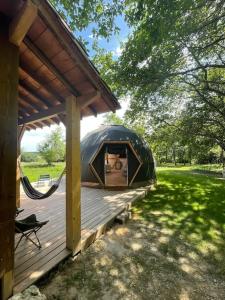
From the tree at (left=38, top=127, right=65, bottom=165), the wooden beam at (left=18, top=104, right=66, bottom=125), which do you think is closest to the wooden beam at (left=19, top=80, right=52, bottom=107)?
the wooden beam at (left=18, top=104, right=66, bottom=125)

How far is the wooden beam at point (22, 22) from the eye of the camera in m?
1.85

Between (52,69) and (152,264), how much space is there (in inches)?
140

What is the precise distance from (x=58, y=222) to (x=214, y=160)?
32.2m

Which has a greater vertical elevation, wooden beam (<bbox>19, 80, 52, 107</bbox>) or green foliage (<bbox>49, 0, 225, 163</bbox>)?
green foliage (<bbox>49, 0, 225, 163</bbox>)

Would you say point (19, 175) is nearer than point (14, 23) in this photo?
No

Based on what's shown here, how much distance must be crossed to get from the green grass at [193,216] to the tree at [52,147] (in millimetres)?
21611

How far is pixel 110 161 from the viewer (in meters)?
17.8

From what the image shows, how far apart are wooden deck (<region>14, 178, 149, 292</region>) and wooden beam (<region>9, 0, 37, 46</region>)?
9.98 feet

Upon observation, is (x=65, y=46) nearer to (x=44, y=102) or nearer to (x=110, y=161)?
(x=44, y=102)

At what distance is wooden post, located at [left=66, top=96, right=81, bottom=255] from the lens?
10.5 ft

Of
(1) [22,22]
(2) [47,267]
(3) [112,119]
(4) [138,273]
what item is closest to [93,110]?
(1) [22,22]

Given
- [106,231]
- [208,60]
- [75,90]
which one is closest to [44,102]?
[75,90]

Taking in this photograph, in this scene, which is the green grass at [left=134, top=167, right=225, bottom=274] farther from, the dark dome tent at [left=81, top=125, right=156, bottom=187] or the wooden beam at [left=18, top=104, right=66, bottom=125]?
the wooden beam at [left=18, top=104, right=66, bottom=125]

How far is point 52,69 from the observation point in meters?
2.71
